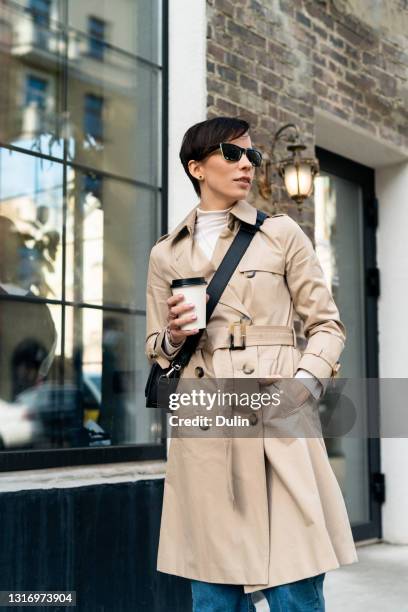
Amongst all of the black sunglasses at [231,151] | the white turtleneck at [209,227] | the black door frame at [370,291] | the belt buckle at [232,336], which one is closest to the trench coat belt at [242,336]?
the belt buckle at [232,336]

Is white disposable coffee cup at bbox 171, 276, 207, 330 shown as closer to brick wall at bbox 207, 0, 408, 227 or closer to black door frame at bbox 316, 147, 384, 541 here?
brick wall at bbox 207, 0, 408, 227

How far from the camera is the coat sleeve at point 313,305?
2.53 meters

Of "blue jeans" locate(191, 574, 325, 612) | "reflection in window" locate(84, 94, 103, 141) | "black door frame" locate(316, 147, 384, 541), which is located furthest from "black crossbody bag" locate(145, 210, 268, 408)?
"black door frame" locate(316, 147, 384, 541)

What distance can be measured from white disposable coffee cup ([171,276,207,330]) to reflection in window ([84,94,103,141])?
239cm

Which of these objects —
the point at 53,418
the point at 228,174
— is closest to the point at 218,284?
the point at 228,174

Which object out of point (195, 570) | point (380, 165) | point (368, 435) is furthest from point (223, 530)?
point (380, 165)

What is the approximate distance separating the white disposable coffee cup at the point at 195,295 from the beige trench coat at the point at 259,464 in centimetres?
19

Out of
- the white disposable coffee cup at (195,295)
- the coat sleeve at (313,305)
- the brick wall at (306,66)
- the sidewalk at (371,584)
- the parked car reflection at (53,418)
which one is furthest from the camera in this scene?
the brick wall at (306,66)

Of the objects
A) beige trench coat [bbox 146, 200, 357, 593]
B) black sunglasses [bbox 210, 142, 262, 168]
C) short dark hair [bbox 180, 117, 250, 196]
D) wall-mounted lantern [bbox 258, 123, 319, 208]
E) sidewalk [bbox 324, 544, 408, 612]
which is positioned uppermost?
wall-mounted lantern [bbox 258, 123, 319, 208]

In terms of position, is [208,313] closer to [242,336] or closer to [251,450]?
[242,336]

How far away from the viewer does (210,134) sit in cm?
270

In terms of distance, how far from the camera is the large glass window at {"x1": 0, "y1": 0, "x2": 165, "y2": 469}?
13.6 ft

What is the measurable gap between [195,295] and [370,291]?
4.95 metres

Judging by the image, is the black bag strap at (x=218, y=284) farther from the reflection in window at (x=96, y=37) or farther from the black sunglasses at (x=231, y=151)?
the reflection in window at (x=96, y=37)
